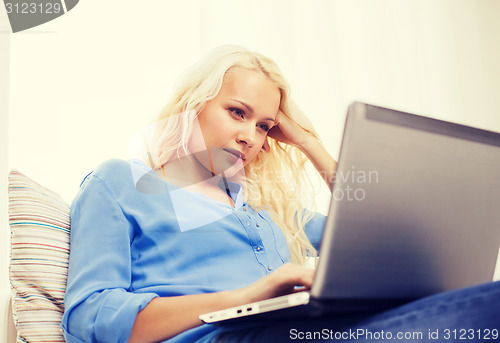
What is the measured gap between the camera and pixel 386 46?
7.22 ft

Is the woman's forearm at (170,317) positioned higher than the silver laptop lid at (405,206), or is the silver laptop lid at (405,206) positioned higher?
the silver laptop lid at (405,206)

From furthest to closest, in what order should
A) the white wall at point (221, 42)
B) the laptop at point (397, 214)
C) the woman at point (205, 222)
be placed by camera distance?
1. the white wall at point (221, 42)
2. the woman at point (205, 222)
3. the laptop at point (397, 214)

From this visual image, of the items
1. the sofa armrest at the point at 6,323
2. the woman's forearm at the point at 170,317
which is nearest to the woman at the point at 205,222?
the woman's forearm at the point at 170,317

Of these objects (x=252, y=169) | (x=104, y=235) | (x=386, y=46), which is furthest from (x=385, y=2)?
(x=104, y=235)

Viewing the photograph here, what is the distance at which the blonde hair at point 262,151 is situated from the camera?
46.8 inches

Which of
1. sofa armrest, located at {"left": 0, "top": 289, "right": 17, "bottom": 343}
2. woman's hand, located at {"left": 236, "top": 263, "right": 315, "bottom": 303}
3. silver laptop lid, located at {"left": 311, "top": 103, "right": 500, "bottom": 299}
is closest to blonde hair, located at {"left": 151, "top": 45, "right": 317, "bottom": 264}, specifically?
sofa armrest, located at {"left": 0, "top": 289, "right": 17, "bottom": 343}

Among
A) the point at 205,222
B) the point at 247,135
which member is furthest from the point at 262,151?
the point at 205,222

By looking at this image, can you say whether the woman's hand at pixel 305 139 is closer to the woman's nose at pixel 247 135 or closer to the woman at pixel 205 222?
the woman at pixel 205 222

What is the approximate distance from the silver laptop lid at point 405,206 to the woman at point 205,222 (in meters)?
0.07

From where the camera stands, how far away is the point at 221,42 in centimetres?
191

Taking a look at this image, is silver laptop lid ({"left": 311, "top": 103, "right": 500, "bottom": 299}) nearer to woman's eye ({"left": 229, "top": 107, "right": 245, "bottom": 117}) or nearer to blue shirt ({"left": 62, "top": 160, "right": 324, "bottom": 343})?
blue shirt ({"left": 62, "top": 160, "right": 324, "bottom": 343})

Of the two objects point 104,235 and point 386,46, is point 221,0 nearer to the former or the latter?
point 386,46

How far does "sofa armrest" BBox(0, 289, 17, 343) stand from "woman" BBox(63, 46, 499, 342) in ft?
0.49

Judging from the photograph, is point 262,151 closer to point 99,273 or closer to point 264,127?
point 264,127
